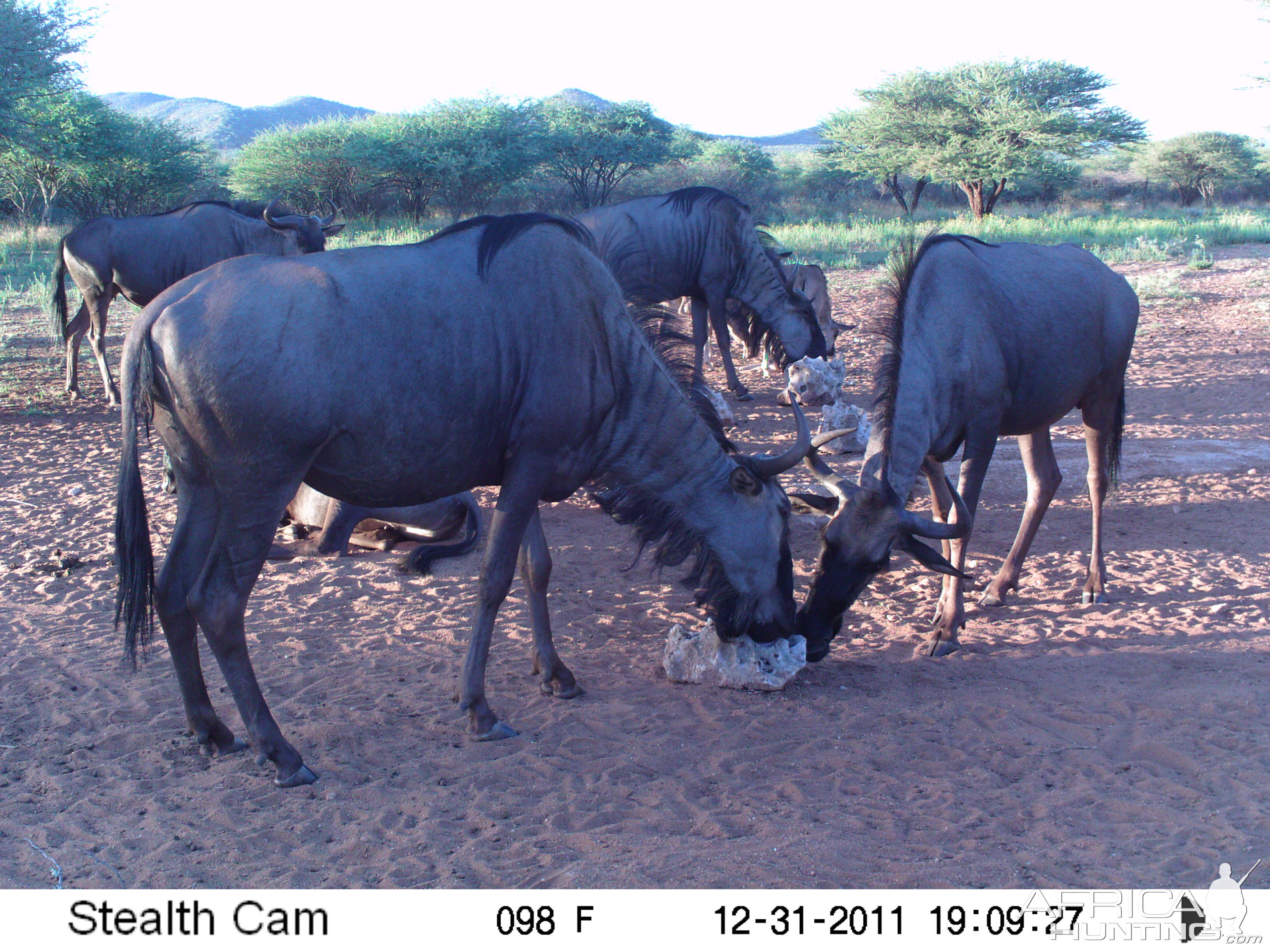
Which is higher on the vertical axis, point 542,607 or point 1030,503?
point 1030,503

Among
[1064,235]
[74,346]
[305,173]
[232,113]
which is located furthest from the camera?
[232,113]

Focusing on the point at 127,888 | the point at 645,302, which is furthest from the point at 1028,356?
the point at 127,888

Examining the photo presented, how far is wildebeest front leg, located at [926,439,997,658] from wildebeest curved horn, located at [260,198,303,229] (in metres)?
7.61

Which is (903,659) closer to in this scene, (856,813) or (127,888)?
(856,813)

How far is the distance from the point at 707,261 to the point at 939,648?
6391mm

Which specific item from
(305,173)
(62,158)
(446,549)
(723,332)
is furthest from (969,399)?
(305,173)

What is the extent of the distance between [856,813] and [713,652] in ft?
4.09

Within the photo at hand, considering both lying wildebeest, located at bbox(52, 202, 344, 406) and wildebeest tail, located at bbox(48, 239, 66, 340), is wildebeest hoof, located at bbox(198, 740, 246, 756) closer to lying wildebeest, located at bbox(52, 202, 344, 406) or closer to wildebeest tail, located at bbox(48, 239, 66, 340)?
lying wildebeest, located at bbox(52, 202, 344, 406)

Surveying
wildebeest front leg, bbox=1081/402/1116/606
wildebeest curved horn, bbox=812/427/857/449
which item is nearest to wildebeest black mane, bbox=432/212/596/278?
Answer: wildebeest curved horn, bbox=812/427/857/449

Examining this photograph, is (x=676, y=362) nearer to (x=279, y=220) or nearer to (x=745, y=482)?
(x=745, y=482)

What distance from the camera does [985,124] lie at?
33594 millimetres

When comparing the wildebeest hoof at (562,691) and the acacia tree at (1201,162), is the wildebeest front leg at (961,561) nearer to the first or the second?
the wildebeest hoof at (562,691)

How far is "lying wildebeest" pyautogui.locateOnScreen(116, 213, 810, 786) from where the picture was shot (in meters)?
3.31

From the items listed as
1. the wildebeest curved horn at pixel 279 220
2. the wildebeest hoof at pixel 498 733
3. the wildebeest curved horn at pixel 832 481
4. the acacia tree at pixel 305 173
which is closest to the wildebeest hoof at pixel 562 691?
the wildebeest hoof at pixel 498 733
